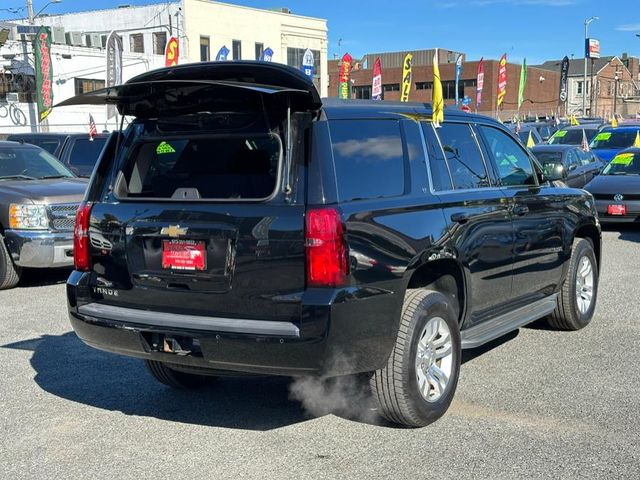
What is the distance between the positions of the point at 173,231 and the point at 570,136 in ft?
72.6

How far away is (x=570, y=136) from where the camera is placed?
24422 millimetres

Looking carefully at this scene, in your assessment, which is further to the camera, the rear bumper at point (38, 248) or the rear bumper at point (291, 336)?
the rear bumper at point (38, 248)

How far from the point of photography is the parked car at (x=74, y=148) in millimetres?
14320

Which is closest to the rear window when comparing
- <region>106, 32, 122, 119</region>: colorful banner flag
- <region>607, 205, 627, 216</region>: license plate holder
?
<region>106, 32, 122, 119</region>: colorful banner flag

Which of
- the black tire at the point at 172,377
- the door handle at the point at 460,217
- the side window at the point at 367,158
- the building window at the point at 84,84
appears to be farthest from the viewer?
the building window at the point at 84,84

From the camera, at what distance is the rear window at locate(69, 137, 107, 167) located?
1437 centimetres

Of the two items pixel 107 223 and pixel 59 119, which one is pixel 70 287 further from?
pixel 59 119

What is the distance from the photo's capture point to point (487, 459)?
4.23 m

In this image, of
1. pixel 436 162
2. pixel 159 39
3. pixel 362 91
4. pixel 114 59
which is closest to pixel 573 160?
pixel 436 162

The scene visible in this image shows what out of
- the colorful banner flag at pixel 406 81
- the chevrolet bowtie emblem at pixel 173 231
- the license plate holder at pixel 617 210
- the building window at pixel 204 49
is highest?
the building window at pixel 204 49

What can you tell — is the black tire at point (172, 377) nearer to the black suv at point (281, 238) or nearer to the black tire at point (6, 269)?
the black suv at point (281, 238)

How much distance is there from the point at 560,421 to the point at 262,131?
2570 mm

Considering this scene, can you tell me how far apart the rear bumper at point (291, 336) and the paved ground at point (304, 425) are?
540 mm

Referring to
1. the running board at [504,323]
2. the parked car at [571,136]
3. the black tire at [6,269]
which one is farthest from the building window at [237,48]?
the running board at [504,323]
